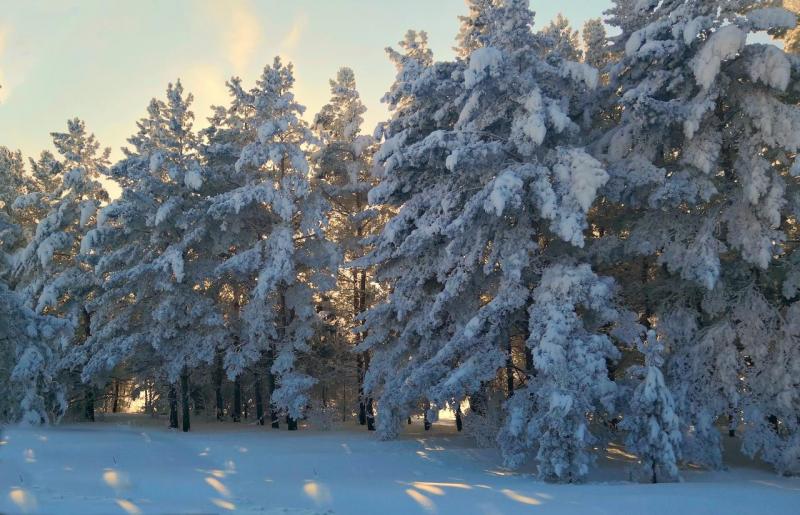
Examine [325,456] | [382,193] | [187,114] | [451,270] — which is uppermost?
[187,114]

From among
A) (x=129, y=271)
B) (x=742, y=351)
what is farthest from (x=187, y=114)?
(x=742, y=351)

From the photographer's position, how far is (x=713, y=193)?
50.4ft

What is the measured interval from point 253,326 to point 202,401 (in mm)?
12975

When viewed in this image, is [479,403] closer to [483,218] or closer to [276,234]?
[483,218]

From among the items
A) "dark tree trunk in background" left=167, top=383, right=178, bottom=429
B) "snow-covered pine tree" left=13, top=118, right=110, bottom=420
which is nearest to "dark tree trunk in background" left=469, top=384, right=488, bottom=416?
"dark tree trunk in background" left=167, top=383, right=178, bottom=429

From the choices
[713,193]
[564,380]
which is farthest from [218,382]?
[713,193]

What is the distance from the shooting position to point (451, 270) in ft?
61.2

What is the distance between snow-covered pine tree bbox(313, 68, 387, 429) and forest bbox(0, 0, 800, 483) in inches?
9.3

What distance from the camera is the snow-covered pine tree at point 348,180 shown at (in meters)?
25.1

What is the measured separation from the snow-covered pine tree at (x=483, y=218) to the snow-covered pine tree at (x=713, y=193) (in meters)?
1.92

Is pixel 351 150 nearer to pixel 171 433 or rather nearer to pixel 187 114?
pixel 187 114

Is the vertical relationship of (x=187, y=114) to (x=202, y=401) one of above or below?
above

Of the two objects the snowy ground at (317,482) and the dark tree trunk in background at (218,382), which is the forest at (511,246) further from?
the dark tree trunk in background at (218,382)

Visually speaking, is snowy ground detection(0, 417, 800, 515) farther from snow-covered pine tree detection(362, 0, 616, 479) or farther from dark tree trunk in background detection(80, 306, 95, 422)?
dark tree trunk in background detection(80, 306, 95, 422)
